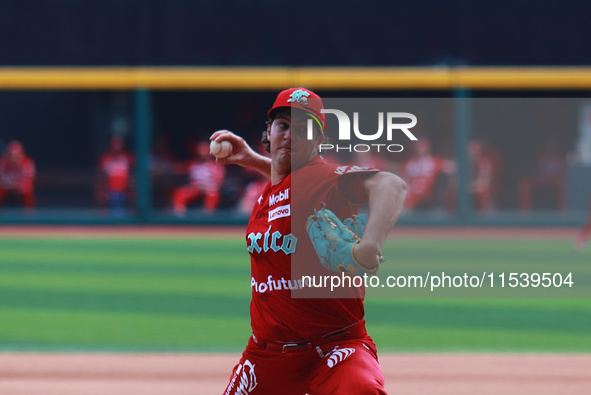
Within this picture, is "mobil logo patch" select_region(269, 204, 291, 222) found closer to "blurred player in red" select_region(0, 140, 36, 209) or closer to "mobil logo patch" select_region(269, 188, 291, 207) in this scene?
"mobil logo patch" select_region(269, 188, 291, 207)

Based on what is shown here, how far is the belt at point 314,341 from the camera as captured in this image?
3.05 meters

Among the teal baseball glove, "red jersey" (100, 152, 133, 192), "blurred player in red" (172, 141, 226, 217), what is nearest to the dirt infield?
the teal baseball glove

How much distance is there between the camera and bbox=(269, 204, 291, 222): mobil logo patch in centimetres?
305

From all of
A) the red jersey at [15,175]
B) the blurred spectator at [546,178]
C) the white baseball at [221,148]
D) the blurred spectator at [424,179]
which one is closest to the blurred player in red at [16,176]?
the red jersey at [15,175]

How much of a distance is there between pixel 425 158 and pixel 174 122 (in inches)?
259

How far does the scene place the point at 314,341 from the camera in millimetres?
3049

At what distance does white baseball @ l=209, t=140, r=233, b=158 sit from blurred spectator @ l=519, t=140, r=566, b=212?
642 inches

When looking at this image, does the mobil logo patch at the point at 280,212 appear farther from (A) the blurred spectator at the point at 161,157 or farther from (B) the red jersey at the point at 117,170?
(B) the red jersey at the point at 117,170

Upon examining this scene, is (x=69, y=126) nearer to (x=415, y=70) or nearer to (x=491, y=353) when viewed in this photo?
(x=415, y=70)

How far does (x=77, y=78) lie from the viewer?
18609 millimetres

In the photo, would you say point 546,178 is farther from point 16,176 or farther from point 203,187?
point 16,176

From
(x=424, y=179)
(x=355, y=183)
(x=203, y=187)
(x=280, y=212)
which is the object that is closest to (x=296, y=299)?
(x=280, y=212)

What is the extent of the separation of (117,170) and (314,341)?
Answer: 16.6 metres
